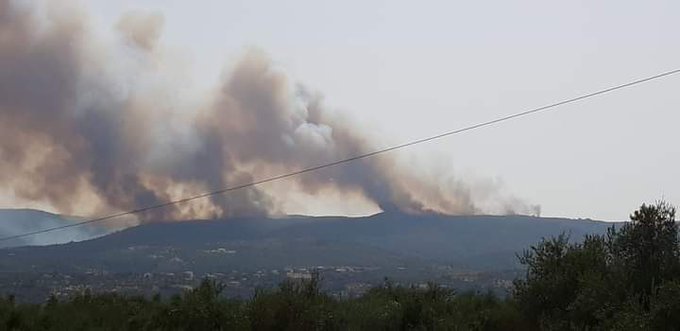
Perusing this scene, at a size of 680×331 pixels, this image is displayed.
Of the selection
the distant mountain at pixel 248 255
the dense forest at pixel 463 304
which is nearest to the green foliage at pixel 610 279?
the dense forest at pixel 463 304

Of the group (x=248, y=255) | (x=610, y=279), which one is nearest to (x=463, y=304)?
(x=610, y=279)

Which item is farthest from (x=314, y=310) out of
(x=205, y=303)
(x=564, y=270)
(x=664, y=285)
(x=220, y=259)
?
(x=220, y=259)

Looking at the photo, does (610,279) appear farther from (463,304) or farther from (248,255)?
(248,255)

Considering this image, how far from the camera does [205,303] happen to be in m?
20.8

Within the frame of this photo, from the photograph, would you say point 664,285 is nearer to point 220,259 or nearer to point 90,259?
point 220,259

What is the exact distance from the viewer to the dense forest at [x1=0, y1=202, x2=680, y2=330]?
19156mm

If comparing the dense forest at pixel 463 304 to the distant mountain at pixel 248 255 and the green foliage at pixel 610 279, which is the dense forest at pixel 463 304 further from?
the distant mountain at pixel 248 255

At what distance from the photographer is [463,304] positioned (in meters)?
24.1

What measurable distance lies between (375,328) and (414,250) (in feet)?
534

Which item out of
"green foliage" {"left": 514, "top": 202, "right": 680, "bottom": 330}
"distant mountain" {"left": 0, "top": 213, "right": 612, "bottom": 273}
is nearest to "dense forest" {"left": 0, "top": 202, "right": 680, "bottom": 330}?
"green foliage" {"left": 514, "top": 202, "right": 680, "bottom": 330}

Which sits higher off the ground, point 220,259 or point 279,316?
point 220,259

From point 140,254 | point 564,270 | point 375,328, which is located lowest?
point 375,328

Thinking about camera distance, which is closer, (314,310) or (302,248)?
(314,310)

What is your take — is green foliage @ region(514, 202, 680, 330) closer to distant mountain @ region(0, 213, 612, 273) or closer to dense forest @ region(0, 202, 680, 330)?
dense forest @ region(0, 202, 680, 330)
